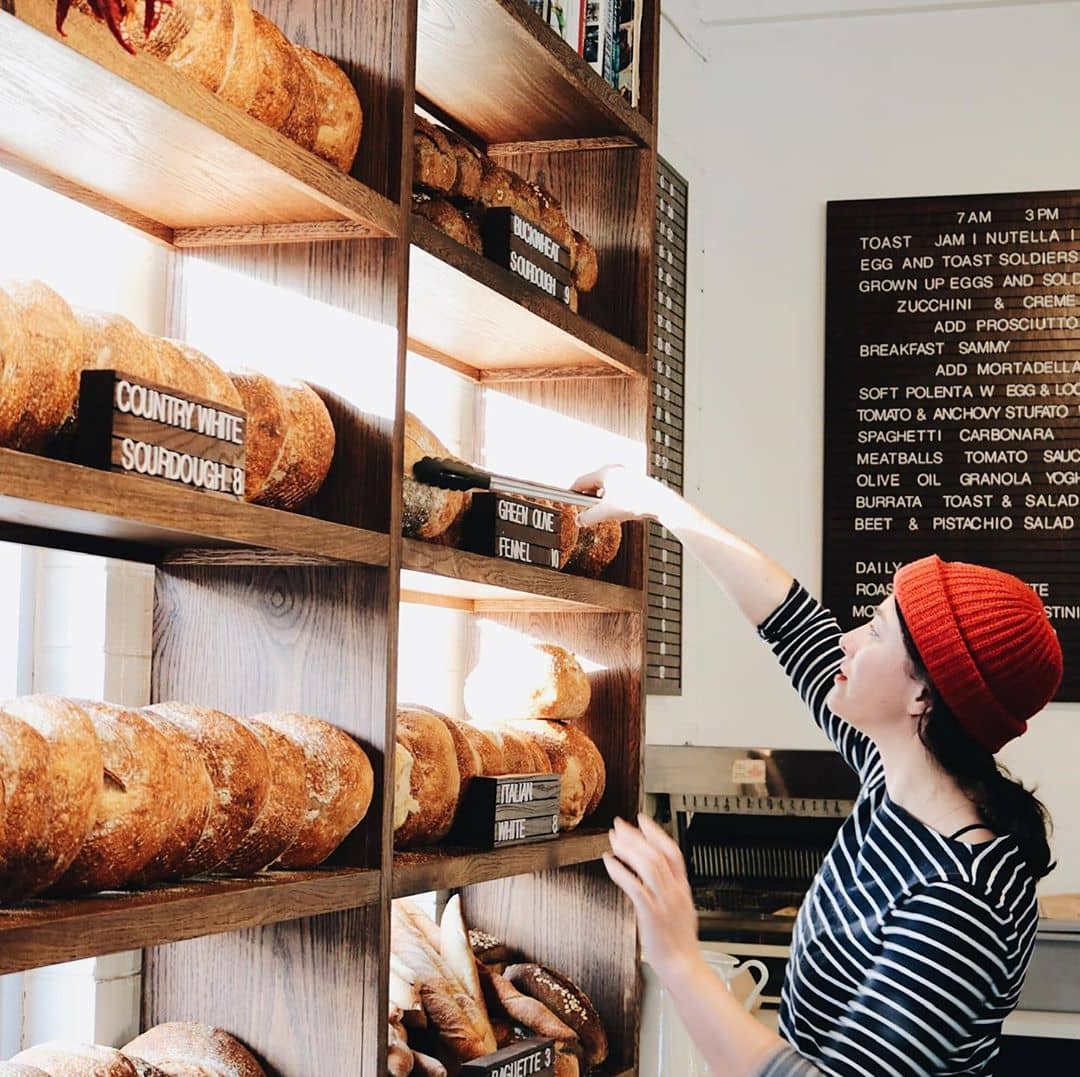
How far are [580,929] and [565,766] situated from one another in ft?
1.11

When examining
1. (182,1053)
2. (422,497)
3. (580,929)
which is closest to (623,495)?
(422,497)

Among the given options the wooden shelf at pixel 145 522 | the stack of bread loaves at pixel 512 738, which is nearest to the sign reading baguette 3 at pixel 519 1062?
the stack of bread loaves at pixel 512 738

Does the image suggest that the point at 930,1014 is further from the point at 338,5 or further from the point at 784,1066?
the point at 338,5

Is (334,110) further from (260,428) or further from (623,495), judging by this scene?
(623,495)

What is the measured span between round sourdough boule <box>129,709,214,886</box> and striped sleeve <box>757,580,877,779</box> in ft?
3.58

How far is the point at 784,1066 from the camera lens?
1721mm

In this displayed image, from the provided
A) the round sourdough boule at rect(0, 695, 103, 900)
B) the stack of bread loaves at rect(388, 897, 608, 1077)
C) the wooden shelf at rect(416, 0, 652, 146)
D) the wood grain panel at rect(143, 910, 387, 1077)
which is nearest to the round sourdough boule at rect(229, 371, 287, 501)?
the round sourdough boule at rect(0, 695, 103, 900)

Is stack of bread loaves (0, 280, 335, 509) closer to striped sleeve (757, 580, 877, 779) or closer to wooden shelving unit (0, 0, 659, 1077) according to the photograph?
wooden shelving unit (0, 0, 659, 1077)

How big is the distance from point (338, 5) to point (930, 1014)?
1.30m

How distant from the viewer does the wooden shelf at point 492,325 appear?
6.54 ft

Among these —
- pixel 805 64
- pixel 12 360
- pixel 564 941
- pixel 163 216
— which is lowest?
pixel 564 941

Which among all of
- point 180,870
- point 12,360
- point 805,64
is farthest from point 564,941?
point 805,64

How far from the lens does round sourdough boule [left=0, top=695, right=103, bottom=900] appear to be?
1.29 m

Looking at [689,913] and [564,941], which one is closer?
[689,913]
